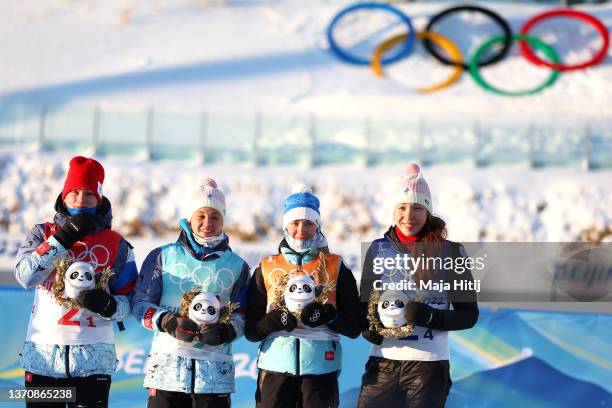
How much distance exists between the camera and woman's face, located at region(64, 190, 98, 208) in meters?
3.97

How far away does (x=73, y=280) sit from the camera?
3.80 meters

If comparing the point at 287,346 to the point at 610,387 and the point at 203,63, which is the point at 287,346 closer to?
the point at 610,387

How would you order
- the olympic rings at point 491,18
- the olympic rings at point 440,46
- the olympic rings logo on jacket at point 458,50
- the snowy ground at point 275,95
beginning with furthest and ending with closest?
the olympic rings at point 491,18 → the olympic rings logo on jacket at point 458,50 → the olympic rings at point 440,46 → the snowy ground at point 275,95

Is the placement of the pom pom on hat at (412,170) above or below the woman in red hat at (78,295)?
above

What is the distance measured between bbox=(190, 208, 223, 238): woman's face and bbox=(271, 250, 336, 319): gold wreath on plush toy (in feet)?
1.28

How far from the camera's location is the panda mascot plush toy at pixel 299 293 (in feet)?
12.3

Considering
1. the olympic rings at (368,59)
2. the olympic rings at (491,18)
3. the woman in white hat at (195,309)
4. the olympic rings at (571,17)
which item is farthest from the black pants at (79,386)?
the olympic rings at (571,17)

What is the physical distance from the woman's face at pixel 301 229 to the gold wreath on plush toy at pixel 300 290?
4.0 inches

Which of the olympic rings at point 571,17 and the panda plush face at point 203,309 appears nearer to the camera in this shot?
the panda plush face at point 203,309

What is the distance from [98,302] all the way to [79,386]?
0.40 meters

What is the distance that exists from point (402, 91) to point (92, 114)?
21.7 feet

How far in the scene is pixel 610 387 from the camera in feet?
16.9

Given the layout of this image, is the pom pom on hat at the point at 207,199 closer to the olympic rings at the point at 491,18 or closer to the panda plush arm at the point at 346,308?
the panda plush arm at the point at 346,308

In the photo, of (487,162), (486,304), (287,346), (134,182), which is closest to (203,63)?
(134,182)
